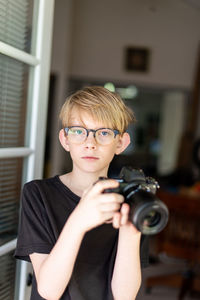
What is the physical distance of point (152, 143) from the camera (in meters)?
7.31

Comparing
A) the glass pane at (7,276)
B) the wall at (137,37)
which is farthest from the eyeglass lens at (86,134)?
the wall at (137,37)

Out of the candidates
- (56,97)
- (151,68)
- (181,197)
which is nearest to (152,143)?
(151,68)

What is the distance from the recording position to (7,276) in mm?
1242

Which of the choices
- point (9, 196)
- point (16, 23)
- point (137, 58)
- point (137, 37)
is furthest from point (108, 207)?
point (137, 37)

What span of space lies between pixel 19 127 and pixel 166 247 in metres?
2.09

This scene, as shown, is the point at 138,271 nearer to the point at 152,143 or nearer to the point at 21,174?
the point at 21,174

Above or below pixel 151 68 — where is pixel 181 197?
below

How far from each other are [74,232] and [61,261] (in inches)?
2.9

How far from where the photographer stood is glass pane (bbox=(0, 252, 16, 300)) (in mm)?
1206

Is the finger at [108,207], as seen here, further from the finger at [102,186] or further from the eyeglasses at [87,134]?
the eyeglasses at [87,134]

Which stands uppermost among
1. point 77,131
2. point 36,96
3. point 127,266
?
point 36,96

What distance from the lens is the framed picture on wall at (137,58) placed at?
5.07 meters

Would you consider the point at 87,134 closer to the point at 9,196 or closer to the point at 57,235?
the point at 57,235

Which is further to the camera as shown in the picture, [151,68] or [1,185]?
[151,68]
